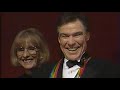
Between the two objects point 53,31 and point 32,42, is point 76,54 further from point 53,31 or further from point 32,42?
point 32,42

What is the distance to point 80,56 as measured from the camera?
3195 mm

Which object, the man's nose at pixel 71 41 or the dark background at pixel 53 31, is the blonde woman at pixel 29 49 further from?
the man's nose at pixel 71 41

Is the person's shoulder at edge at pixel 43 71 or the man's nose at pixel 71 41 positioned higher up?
the man's nose at pixel 71 41

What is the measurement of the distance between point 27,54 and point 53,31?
41cm

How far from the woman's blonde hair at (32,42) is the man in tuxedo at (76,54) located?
14 centimetres

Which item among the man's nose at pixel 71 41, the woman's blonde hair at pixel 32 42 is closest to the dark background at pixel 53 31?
the woman's blonde hair at pixel 32 42

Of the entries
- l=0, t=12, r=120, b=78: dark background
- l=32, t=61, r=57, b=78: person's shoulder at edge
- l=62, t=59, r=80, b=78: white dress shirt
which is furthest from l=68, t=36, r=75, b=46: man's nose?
l=32, t=61, r=57, b=78: person's shoulder at edge

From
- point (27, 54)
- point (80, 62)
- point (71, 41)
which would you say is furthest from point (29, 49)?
point (80, 62)

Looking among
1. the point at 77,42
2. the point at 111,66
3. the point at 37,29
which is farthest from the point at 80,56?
the point at 37,29

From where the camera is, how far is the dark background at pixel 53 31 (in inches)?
125

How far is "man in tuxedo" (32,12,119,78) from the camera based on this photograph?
317 centimetres

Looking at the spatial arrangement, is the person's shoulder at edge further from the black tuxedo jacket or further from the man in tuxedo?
the black tuxedo jacket
